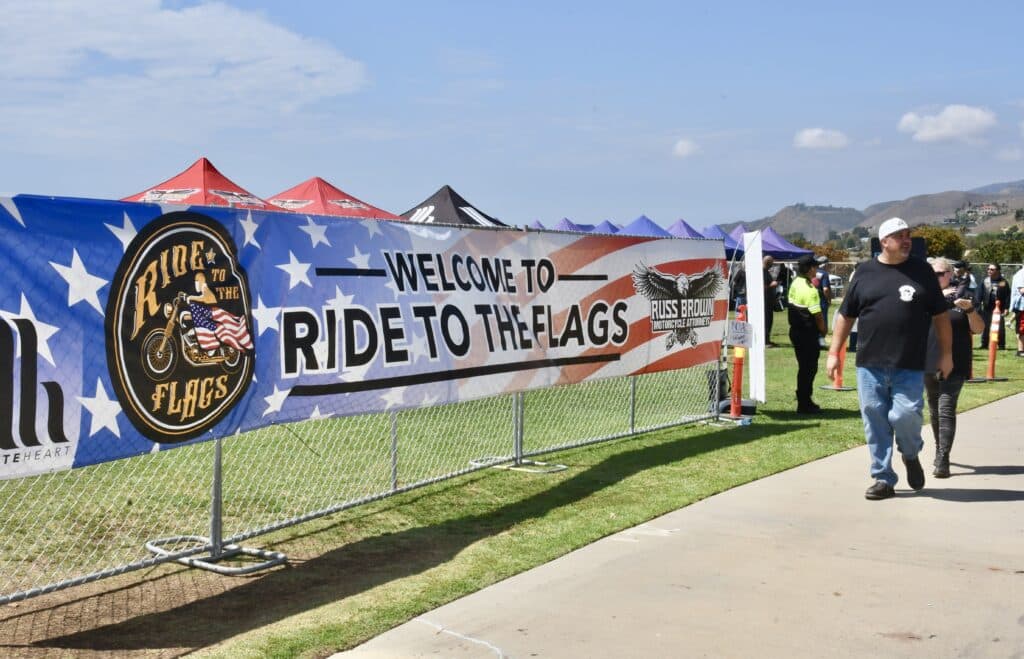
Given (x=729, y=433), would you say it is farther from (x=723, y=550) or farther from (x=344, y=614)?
(x=344, y=614)

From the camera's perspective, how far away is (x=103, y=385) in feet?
18.0

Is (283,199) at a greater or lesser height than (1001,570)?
greater

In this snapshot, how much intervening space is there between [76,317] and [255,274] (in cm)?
128

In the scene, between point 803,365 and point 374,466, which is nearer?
point 374,466

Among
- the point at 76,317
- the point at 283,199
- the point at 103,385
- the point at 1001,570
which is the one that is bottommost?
the point at 1001,570

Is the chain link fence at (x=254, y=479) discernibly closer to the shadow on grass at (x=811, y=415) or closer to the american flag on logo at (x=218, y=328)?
the american flag on logo at (x=218, y=328)

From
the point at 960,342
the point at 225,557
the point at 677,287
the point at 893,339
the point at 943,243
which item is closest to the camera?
the point at 225,557

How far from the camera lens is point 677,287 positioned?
1119 centimetres

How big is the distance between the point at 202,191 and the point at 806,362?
9067 mm

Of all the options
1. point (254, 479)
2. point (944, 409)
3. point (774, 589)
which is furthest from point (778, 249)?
point (774, 589)

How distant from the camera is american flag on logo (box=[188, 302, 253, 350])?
604 centimetres

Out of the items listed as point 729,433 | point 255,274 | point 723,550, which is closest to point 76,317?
point 255,274

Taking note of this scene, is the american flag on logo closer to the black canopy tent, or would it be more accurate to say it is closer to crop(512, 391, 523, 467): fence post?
crop(512, 391, 523, 467): fence post

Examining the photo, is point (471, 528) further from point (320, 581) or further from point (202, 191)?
point (202, 191)
